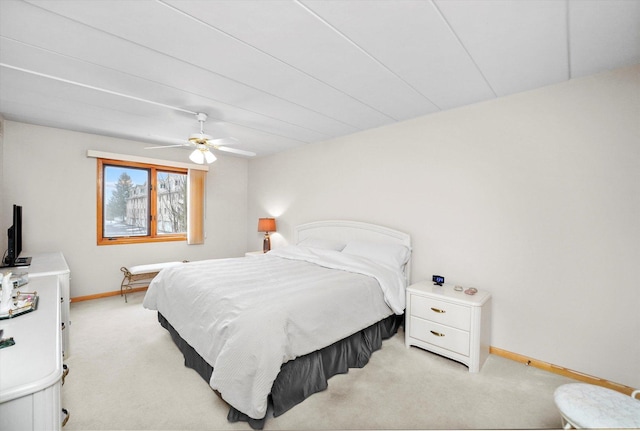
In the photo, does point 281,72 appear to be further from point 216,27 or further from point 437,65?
point 437,65

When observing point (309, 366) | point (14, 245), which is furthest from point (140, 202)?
point (309, 366)

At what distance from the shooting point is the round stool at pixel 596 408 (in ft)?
4.35

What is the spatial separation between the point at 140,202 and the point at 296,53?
13.4ft

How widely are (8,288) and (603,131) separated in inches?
165

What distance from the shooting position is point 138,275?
4.50 metres

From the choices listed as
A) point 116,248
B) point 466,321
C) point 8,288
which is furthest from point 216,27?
point 116,248

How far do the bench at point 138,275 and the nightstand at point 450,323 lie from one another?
3333 mm

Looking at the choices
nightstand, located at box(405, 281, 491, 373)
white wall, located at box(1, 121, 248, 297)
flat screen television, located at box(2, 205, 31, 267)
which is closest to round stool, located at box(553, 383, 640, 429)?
nightstand, located at box(405, 281, 491, 373)

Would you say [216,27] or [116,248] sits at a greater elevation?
[216,27]

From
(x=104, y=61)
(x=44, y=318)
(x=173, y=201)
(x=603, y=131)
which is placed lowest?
(x=44, y=318)

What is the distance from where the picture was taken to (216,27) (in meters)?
1.72

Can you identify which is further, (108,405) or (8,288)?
(108,405)

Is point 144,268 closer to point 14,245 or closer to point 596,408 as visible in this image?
point 14,245

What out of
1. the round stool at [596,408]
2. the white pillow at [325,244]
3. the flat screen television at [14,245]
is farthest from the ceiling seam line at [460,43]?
the flat screen television at [14,245]
